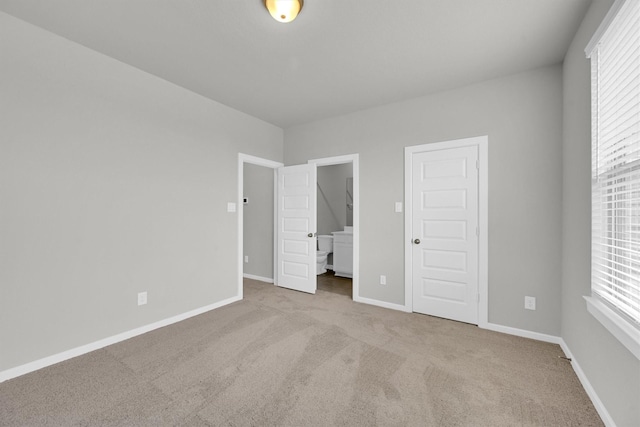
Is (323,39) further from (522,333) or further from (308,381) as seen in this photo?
(522,333)

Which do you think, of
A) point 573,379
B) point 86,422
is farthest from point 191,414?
point 573,379

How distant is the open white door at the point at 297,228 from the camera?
412cm

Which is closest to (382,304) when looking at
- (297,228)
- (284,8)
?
(297,228)

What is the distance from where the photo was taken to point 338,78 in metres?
2.87

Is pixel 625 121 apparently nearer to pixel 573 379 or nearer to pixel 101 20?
pixel 573 379

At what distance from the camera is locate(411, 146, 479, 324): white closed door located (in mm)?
2982

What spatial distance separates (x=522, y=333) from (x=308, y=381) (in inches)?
87.2

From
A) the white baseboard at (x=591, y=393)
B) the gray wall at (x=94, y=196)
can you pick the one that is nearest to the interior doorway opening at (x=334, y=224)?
the gray wall at (x=94, y=196)

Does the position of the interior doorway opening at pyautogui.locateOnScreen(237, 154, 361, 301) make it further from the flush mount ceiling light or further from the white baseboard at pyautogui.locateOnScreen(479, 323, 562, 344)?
the flush mount ceiling light

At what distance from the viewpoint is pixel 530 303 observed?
8.84 ft

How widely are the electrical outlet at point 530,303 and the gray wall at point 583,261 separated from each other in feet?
0.76

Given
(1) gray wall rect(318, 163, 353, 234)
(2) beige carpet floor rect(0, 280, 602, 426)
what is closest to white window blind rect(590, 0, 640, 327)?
(2) beige carpet floor rect(0, 280, 602, 426)

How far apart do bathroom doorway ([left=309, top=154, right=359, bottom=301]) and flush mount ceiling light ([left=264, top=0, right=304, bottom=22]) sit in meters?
2.13

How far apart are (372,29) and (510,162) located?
74.6 inches
